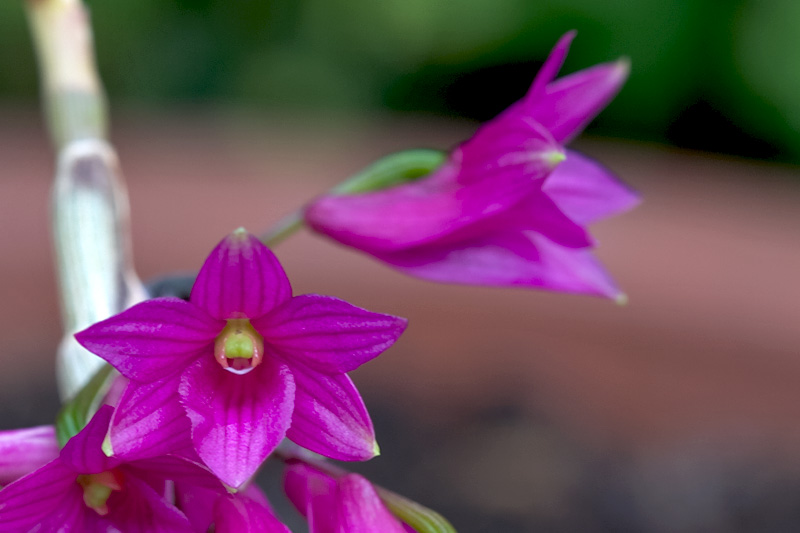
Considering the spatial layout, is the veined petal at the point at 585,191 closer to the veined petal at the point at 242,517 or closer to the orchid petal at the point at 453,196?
the orchid petal at the point at 453,196

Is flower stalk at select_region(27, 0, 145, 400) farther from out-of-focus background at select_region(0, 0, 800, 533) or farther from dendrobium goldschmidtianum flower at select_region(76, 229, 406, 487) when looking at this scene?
out-of-focus background at select_region(0, 0, 800, 533)

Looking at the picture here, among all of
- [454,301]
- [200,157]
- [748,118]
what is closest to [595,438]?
[454,301]

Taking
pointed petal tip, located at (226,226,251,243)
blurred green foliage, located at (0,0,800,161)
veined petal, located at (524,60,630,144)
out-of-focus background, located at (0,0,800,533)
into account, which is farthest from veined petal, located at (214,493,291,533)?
blurred green foliage, located at (0,0,800,161)

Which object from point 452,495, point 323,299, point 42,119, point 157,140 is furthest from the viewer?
point 42,119

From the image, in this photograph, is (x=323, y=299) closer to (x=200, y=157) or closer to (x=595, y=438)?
(x=595, y=438)

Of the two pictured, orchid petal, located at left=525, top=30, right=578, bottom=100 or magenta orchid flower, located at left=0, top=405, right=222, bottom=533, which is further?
orchid petal, located at left=525, top=30, right=578, bottom=100

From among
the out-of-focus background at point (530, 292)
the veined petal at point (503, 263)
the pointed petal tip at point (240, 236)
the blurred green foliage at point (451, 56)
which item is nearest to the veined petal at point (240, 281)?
the pointed petal tip at point (240, 236)
